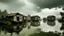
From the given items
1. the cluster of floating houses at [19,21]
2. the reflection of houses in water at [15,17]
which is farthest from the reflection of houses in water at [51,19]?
the reflection of houses in water at [15,17]

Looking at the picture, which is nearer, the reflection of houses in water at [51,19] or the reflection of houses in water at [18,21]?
the reflection of houses in water at [18,21]

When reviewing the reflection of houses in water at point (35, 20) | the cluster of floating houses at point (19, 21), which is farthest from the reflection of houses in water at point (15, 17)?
the reflection of houses in water at point (35, 20)

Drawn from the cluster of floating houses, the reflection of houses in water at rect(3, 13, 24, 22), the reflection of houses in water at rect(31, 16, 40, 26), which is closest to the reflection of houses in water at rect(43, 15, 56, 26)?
the cluster of floating houses

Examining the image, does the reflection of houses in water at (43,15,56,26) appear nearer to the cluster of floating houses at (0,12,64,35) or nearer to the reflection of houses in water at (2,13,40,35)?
the cluster of floating houses at (0,12,64,35)

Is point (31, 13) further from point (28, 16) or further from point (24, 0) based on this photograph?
point (24, 0)

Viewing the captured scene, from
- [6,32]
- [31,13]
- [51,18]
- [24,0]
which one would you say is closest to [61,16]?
[51,18]

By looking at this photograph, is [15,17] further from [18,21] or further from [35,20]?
[35,20]

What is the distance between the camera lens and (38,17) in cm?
394

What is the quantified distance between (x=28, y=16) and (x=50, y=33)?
2.29 ft

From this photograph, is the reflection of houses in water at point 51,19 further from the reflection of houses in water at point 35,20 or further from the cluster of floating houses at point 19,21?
the reflection of houses in water at point 35,20

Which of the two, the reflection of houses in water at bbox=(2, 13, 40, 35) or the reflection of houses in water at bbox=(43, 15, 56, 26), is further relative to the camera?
the reflection of houses in water at bbox=(43, 15, 56, 26)

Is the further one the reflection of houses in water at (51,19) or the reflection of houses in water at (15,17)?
the reflection of houses in water at (51,19)

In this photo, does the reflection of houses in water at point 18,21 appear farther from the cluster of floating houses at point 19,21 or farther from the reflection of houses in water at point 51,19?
the reflection of houses in water at point 51,19

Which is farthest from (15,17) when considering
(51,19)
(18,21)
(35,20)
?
(51,19)
